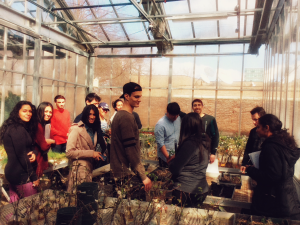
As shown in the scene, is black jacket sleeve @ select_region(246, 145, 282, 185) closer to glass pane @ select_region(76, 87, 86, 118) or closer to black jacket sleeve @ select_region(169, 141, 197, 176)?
black jacket sleeve @ select_region(169, 141, 197, 176)

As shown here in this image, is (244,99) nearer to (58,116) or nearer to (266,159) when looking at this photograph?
(58,116)

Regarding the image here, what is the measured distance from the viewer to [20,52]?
7.07 metres

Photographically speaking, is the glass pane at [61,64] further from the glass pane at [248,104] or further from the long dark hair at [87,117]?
the glass pane at [248,104]

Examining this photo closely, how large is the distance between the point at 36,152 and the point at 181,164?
180 cm

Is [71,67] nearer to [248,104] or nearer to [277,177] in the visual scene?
[248,104]

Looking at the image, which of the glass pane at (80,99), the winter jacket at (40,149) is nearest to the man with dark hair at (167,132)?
the winter jacket at (40,149)

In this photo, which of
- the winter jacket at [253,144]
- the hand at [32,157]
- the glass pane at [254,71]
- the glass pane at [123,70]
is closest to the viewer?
the hand at [32,157]

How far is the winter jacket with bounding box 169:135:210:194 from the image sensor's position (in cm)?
258

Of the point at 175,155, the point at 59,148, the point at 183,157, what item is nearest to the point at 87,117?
the point at 175,155

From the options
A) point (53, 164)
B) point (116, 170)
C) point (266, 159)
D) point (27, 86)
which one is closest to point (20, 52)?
point (27, 86)

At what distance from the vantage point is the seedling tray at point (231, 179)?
13.9ft

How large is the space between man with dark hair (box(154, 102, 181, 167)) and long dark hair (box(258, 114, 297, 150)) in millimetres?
1527

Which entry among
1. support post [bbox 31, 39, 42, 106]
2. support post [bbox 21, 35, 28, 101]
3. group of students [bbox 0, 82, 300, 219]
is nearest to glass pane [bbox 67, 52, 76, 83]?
support post [bbox 31, 39, 42, 106]

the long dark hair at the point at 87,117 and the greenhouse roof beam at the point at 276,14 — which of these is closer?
the long dark hair at the point at 87,117
